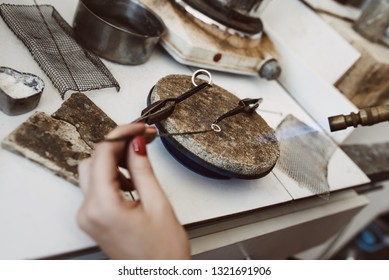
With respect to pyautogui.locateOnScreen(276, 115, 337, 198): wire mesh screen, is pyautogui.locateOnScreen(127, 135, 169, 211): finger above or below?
above

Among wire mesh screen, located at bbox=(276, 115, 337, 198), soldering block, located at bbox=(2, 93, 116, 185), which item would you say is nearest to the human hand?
soldering block, located at bbox=(2, 93, 116, 185)

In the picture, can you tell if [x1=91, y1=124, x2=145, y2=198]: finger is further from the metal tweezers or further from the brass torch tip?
the brass torch tip

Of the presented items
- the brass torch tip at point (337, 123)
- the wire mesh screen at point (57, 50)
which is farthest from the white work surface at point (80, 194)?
the brass torch tip at point (337, 123)

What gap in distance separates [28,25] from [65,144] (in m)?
0.45

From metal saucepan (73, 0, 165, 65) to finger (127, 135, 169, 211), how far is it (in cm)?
45

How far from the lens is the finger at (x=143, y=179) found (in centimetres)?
51

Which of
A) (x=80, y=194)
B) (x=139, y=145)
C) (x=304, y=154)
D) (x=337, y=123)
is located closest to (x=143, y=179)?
(x=139, y=145)

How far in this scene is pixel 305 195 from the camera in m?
0.90

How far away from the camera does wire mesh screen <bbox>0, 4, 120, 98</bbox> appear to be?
82 cm

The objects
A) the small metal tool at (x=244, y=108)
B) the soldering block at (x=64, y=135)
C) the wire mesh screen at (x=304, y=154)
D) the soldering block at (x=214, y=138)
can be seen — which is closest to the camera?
the soldering block at (x=64, y=135)

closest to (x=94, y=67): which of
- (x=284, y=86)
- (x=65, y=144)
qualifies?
(x=65, y=144)

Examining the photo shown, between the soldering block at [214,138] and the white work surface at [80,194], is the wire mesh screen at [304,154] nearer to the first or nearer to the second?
the white work surface at [80,194]

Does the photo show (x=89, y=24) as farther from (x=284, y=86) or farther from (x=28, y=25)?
(x=284, y=86)

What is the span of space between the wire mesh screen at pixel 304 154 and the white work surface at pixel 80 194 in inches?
1.2
